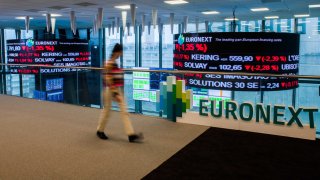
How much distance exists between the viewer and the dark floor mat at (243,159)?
405 cm

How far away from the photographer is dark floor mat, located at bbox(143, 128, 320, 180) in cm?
405

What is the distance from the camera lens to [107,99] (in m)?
5.45

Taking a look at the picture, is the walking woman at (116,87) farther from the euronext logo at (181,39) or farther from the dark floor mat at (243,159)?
the euronext logo at (181,39)

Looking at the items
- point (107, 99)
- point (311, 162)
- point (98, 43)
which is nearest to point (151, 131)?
point (107, 99)

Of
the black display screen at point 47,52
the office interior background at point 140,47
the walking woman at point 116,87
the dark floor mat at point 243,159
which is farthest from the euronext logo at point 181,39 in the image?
the black display screen at point 47,52

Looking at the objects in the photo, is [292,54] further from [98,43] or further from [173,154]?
[98,43]

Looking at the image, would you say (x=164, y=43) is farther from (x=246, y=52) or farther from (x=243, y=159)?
(x=243, y=159)

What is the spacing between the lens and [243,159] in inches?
180

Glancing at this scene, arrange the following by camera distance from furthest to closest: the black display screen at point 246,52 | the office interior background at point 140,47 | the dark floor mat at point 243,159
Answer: the office interior background at point 140,47
the black display screen at point 246,52
the dark floor mat at point 243,159

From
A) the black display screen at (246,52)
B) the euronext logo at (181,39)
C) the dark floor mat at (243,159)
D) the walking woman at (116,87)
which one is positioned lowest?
the dark floor mat at (243,159)

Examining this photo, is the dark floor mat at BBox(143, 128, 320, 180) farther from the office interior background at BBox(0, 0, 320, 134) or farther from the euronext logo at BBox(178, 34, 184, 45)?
the office interior background at BBox(0, 0, 320, 134)

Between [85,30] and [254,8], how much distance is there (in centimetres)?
1362

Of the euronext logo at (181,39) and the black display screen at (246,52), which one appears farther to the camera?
the euronext logo at (181,39)

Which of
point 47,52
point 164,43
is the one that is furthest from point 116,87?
point 164,43
